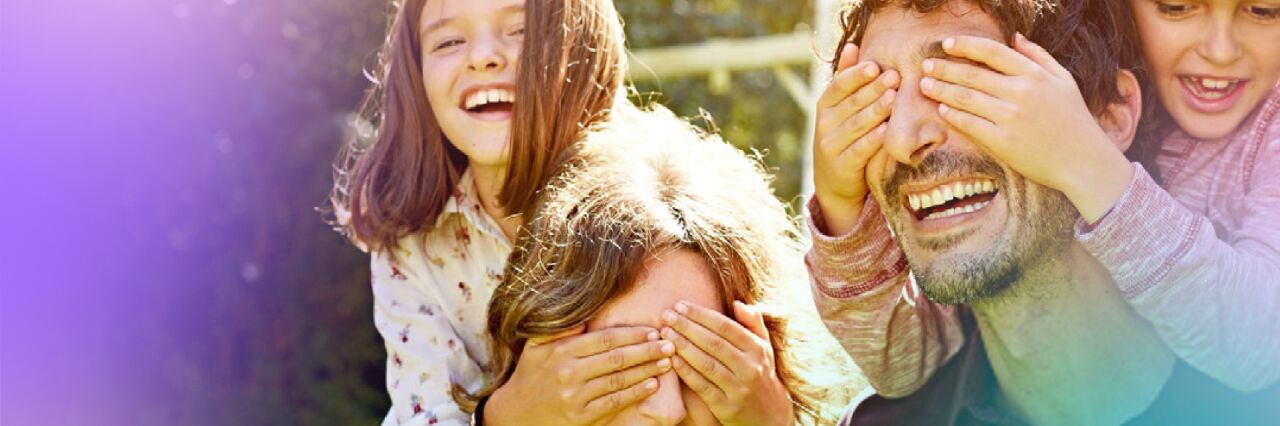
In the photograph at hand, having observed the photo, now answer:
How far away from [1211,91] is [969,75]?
16.1 inches

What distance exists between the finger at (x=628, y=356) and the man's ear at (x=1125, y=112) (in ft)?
2.49

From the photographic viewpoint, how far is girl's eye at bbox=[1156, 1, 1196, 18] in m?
2.16

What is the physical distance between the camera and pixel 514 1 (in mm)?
2930

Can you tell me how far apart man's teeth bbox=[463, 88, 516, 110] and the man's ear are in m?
1.16

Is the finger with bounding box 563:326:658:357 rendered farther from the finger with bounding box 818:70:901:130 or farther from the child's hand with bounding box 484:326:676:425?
the finger with bounding box 818:70:901:130

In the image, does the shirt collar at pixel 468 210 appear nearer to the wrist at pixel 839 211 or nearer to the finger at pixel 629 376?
the finger at pixel 629 376

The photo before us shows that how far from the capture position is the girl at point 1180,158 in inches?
79.1

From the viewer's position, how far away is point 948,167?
2.13m

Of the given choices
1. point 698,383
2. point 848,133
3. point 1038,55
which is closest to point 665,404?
point 698,383

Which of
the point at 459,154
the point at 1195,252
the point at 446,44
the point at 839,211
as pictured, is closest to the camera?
the point at 1195,252

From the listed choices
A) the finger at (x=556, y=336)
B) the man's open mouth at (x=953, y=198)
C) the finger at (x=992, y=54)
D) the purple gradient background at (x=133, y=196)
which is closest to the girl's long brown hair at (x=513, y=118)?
the finger at (x=556, y=336)

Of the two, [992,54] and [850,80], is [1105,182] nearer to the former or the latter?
[992,54]

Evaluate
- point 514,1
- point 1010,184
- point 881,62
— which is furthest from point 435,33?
point 1010,184

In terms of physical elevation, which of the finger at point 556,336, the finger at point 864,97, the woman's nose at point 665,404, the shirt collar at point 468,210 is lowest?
the woman's nose at point 665,404
